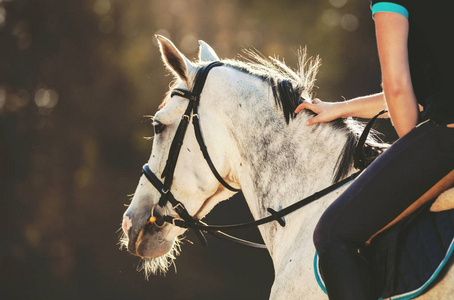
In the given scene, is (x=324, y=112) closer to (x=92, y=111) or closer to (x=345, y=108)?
(x=345, y=108)

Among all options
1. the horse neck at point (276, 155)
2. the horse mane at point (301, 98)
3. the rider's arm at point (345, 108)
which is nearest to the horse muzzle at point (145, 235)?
the horse neck at point (276, 155)

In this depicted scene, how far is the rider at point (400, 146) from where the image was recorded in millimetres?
1548

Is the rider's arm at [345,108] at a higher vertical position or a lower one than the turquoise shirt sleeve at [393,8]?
lower

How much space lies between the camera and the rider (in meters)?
1.55

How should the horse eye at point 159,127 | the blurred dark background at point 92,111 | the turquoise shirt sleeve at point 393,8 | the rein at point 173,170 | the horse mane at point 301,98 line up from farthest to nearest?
the blurred dark background at point 92,111, the horse eye at point 159,127, the rein at point 173,170, the horse mane at point 301,98, the turquoise shirt sleeve at point 393,8

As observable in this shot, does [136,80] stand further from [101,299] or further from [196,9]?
[101,299]

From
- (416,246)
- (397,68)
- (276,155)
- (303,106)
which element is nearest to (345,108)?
(303,106)

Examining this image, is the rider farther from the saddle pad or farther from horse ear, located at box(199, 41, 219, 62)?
horse ear, located at box(199, 41, 219, 62)

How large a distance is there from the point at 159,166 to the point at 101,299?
834cm

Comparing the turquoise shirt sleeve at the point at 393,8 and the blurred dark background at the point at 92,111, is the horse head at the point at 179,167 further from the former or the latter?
the blurred dark background at the point at 92,111

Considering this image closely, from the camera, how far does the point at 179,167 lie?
8.68 ft

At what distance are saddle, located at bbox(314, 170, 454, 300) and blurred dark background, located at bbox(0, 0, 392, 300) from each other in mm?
8104

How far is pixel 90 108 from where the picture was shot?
10.7 meters

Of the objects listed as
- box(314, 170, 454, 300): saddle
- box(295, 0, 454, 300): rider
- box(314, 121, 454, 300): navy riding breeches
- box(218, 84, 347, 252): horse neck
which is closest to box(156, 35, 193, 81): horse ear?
box(218, 84, 347, 252): horse neck
